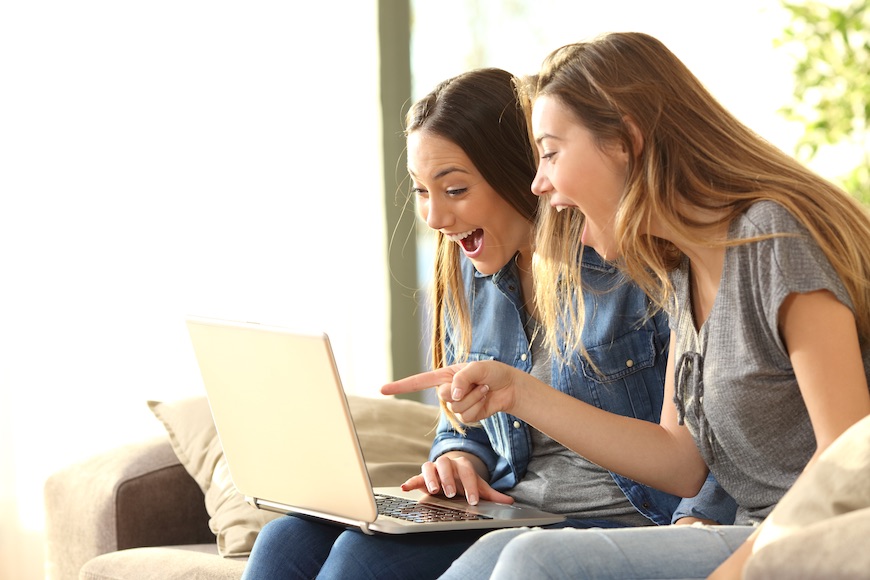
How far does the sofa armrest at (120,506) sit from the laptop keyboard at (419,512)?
0.71 m

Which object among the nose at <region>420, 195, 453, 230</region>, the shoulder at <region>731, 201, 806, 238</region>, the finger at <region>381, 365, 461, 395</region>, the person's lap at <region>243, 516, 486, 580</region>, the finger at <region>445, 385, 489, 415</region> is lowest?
the person's lap at <region>243, 516, 486, 580</region>

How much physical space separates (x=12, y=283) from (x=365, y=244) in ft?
3.25

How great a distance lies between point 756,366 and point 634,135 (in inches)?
12.9

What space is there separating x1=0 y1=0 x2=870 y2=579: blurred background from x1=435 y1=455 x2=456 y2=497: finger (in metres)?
1.06

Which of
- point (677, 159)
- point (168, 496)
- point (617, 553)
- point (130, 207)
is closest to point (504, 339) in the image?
point (677, 159)

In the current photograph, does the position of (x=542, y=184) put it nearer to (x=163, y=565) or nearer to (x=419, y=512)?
(x=419, y=512)

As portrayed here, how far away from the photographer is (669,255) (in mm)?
1549

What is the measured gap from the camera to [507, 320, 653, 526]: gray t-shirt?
66.1 inches

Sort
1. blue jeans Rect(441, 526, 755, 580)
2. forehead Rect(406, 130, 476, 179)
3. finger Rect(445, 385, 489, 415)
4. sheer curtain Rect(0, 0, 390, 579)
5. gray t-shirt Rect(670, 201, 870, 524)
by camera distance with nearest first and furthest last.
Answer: blue jeans Rect(441, 526, 755, 580) → gray t-shirt Rect(670, 201, 870, 524) → finger Rect(445, 385, 489, 415) → forehead Rect(406, 130, 476, 179) → sheer curtain Rect(0, 0, 390, 579)

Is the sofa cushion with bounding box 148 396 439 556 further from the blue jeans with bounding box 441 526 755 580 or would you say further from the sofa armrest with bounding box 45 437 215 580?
the blue jeans with bounding box 441 526 755 580

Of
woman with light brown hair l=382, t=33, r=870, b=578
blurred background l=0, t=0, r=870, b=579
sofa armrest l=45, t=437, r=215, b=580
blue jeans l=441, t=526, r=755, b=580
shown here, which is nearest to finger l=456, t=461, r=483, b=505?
woman with light brown hair l=382, t=33, r=870, b=578

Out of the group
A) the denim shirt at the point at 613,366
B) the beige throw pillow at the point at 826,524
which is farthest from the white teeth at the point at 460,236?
the beige throw pillow at the point at 826,524

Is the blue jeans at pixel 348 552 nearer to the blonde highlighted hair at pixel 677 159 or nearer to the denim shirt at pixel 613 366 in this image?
the denim shirt at pixel 613 366

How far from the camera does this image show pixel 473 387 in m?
1.58
